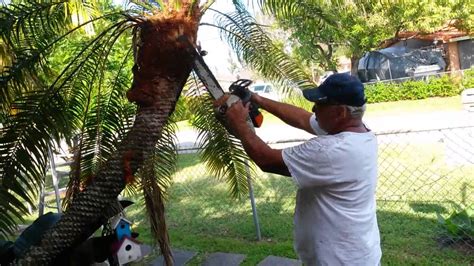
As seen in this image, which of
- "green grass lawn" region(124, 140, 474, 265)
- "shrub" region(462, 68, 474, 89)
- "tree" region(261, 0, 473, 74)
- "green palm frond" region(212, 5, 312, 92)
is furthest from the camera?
"shrub" region(462, 68, 474, 89)

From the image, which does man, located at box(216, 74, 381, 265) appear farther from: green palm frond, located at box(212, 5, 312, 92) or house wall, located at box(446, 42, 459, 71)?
house wall, located at box(446, 42, 459, 71)

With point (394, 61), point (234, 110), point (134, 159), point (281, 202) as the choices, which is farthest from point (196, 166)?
point (394, 61)

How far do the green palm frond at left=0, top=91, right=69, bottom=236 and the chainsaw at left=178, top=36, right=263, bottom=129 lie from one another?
4.16ft

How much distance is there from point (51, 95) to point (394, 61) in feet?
82.2

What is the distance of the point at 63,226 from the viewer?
3064 millimetres

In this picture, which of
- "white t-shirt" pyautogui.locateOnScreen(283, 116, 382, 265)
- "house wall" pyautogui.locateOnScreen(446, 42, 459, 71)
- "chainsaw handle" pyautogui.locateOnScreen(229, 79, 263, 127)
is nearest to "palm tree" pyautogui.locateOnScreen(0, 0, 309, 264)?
"chainsaw handle" pyautogui.locateOnScreen(229, 79, 263, 127)

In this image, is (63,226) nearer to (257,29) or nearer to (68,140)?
(68,140)

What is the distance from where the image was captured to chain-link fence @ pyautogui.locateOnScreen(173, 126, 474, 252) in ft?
16.5

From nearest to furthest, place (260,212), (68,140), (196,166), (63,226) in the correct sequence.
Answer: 1. (63,226)
2. (68,140)
3. (260,212)
4. (196,166)

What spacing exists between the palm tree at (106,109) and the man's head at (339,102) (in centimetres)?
115

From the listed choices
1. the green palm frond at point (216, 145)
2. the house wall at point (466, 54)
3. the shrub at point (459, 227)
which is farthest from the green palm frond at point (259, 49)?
the house wall at point (466, 54)

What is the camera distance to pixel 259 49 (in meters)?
4.54

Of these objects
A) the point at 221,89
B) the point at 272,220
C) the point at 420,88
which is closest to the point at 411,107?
the point at 420,88

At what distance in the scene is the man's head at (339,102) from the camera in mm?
2236
